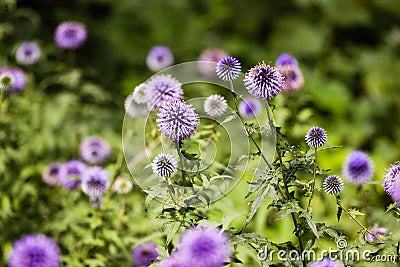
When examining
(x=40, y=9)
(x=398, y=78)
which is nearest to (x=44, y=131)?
(x=40, y=9)

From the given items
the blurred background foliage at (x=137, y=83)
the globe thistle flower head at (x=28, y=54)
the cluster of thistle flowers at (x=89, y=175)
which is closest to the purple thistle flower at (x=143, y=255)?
the blurred background foliage at (x=137, y=83)

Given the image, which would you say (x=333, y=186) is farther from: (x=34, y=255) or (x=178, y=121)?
(x=34, y=255)

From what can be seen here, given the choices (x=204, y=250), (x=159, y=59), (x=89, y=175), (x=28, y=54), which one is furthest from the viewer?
(x=28, y=54)

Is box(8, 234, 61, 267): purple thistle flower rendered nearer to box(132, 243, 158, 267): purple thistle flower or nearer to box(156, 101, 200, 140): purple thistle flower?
box(132, 243, 158, 267): purple thistle flower

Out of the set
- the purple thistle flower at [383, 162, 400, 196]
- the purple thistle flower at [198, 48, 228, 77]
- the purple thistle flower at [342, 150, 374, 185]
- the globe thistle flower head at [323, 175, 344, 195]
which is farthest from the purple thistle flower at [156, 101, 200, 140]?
the purple thistle flower at [198, 48, 228, 77]

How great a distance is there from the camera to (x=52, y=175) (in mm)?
2695

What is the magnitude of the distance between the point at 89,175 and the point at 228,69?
852mm

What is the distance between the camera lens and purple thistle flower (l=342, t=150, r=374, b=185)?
6.66 ft

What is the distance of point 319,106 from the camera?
4.37 metres

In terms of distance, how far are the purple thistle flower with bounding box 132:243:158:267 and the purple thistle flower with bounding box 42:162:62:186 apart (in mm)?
729

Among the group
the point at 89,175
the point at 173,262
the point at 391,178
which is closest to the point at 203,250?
the point at 173,262

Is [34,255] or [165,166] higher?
[165,166]

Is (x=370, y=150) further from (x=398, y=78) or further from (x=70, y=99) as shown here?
(x=70, y=99)

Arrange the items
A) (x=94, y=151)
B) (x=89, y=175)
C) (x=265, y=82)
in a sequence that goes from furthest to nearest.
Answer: (x=94, y=151)
(x=89, y=175)
(x=265, y=82)
